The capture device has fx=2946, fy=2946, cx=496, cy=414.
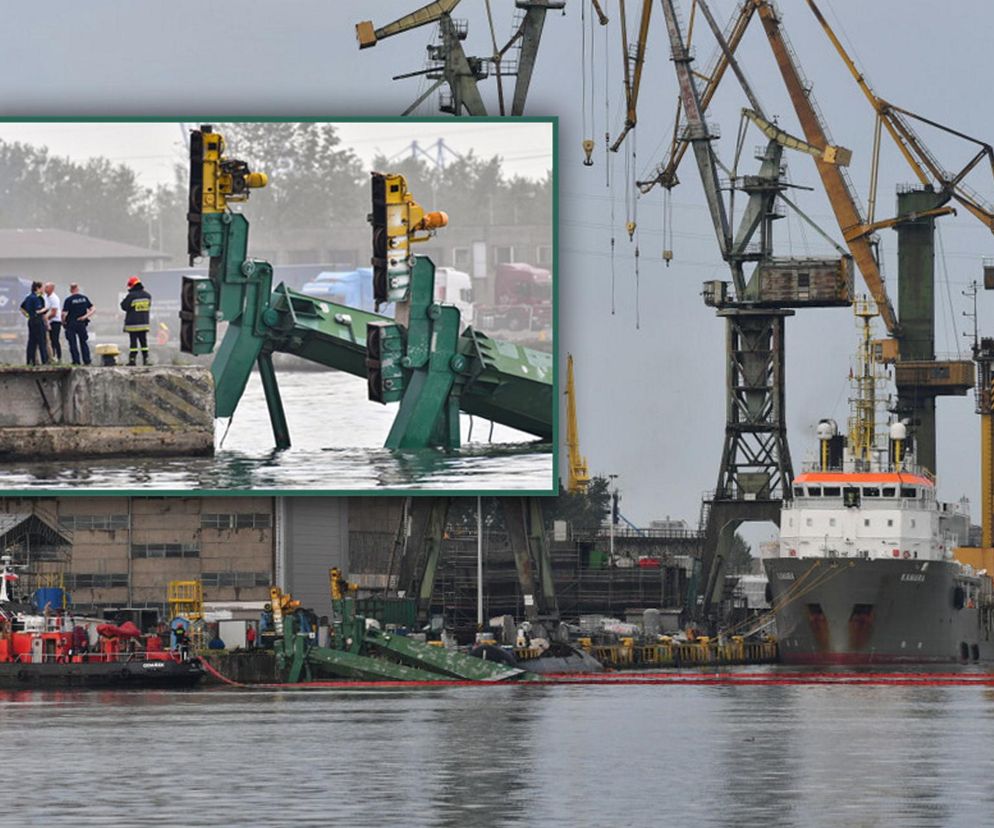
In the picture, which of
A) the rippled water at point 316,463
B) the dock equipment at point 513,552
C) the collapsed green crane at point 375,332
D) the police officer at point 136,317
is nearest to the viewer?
the police officer at point 136,317

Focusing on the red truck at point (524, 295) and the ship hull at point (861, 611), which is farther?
the ship hull at point (861, 611)

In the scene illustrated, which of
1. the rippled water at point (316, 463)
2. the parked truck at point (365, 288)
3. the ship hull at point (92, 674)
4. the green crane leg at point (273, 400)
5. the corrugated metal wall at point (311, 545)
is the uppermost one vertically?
the parked truck at point (365, 288)

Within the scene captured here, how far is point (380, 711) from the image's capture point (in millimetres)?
70062

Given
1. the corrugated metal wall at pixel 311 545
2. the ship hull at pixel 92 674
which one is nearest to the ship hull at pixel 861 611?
the corrugated metal wall at pixel 311 545

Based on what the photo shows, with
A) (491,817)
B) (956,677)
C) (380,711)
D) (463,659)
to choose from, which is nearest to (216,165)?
(463,659)

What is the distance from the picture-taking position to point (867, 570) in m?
108

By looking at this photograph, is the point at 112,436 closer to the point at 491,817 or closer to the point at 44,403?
the point at 44,403

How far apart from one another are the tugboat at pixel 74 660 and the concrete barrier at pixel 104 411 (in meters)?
5.91

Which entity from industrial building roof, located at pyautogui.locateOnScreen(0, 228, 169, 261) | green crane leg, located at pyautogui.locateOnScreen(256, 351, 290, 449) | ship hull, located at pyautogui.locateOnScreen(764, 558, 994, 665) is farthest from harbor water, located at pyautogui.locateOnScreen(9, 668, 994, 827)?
ship hull, located at pyautogui.locateOnScreen(764, 558, 994, 665)

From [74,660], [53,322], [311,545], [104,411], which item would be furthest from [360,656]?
[311,545]

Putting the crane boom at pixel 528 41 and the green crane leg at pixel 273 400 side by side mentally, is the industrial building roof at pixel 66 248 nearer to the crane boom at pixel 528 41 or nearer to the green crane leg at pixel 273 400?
the green crane leg at pixel 273 400

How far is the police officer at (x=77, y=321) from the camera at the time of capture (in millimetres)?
84938

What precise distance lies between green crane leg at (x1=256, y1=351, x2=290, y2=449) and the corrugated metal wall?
15.9 m

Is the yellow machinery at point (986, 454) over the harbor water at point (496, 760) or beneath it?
over
